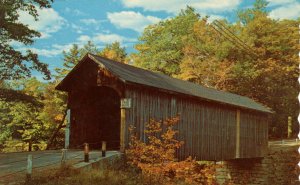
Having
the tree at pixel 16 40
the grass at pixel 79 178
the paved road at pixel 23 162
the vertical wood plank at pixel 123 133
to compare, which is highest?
the tree at pixel 16 40

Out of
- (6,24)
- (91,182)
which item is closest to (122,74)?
(91,182)

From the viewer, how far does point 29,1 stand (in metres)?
24.2

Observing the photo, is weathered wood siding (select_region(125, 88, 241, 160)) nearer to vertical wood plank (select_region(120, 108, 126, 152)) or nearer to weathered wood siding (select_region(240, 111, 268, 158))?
vertical wood plank (select_region(120, 108, 126, 152))

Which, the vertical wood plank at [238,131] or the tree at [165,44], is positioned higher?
the tree at [165,44]

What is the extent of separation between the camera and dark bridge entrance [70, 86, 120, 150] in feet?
68.8

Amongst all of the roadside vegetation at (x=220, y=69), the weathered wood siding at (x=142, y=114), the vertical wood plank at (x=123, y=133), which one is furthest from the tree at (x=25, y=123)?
the vertical wood plank at (x=123, y=133)

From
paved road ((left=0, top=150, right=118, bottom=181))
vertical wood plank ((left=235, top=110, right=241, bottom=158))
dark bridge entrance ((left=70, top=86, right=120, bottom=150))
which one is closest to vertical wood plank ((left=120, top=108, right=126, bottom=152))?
paved road ((left=0, top=150, right=118, bottom=181))

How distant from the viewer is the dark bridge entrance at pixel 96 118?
21.0 metres

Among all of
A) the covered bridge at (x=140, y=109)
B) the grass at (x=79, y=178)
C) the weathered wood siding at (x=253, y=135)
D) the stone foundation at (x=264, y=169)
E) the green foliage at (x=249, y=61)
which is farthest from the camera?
the green foliage at (x=249, y=61)

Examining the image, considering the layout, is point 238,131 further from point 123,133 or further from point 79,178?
point 79,178

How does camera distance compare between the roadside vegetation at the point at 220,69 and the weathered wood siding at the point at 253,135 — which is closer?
the weathered wood siding at the point at 253,135

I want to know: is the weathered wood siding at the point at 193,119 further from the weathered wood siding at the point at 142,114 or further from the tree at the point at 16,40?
the tree at the point at 16,40

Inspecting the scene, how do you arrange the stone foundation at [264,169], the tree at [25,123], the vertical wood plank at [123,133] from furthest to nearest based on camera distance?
1. the tree at [25,123]
2. the stone foundation at [264,169]
3. the vertical wood plank at [123,133]

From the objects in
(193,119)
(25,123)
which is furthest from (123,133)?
(25,123)
